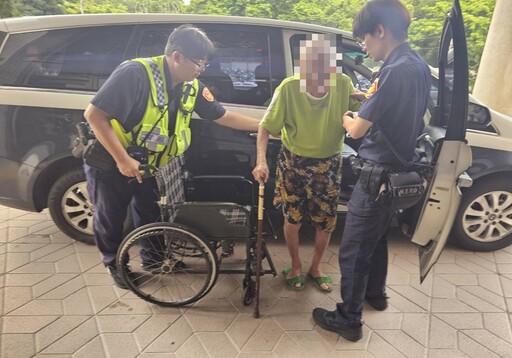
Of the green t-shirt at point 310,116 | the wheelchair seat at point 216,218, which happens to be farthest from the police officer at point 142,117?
the green t-shirt at point 310,116

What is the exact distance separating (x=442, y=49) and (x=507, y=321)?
1631 millimetres

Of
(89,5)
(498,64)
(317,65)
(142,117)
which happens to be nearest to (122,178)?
(142,117)

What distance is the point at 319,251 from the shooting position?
2.26m

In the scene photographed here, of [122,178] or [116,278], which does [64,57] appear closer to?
[122,178]

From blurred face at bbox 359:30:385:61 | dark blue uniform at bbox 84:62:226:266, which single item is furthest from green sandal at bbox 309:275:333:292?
blurred face at bbox 359:30:385:61

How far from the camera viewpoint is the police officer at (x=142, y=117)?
1743 mm

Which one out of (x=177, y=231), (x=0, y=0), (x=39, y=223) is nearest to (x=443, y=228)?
(x=177, y=231)

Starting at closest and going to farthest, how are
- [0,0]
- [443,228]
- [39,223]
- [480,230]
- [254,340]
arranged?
1. [443,228]
2. [254,340]
3. [480,230]
4. [39,223]
5. [0,0]

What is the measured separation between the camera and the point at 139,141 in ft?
6.18

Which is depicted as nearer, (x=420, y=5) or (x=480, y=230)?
(x=480, y=230)

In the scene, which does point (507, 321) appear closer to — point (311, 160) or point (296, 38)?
point (311, 160)

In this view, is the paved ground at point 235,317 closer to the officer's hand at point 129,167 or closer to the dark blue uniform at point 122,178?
the dark blue uniform at point 122,178

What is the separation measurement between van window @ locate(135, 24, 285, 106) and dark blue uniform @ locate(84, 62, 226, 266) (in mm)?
319

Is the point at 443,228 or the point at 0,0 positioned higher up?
the point at 0,0
